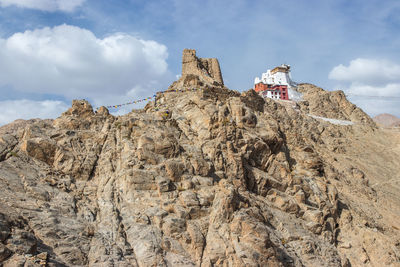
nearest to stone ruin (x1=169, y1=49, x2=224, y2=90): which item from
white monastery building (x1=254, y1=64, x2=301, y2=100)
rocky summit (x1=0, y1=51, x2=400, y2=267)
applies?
rocky summit (x1=0, y1=51, x2=400, y2=267)

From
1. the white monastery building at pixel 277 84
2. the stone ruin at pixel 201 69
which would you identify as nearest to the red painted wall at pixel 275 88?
the white monastery building at pixel 277 84

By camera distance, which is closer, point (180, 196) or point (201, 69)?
point (180, 196)

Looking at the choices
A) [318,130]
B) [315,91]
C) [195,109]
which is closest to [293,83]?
[315,91]

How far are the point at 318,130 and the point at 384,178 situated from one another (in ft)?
38.1

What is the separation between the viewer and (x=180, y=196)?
72.9 ft

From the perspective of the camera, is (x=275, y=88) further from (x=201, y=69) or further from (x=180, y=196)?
(x=180, y=196)

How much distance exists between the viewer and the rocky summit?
1858cm

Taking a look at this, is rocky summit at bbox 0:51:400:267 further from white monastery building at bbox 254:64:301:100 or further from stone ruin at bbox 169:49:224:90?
white monastery building at bbox 254:64:301:100

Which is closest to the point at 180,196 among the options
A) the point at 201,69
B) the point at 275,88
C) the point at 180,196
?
the point at 180,196

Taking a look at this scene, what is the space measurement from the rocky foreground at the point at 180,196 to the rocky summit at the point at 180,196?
0.08 meters

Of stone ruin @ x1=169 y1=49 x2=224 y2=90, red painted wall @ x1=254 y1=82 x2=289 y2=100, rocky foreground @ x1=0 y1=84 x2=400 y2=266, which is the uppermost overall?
red painted wall @ x1=254 y1=82 x2=289 y2=100

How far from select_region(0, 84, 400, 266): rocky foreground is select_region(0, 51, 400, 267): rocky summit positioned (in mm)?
77

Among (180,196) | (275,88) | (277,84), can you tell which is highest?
(277,84)

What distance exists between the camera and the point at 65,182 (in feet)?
74.5
